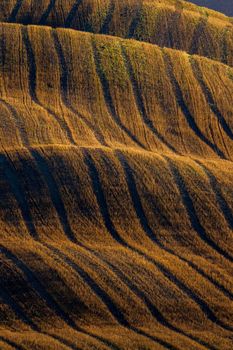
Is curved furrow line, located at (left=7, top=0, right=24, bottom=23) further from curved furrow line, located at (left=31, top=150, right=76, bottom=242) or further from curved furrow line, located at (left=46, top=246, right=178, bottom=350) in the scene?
curved furrow line, located at (left=46, top=246, right=178, bottom=350)

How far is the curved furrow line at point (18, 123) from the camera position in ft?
108

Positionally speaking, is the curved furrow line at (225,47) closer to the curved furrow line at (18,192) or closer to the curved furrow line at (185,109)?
the curved furrow line at (185,109)

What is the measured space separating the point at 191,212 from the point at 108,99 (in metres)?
10.5

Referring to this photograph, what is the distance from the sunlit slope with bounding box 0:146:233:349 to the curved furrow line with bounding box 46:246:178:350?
34 mm

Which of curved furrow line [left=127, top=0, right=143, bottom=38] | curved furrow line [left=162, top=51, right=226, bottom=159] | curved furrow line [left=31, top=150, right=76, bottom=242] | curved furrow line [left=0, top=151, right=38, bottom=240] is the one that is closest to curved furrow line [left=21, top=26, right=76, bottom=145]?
curved furrow line [left=31, top=150, right=76, bottom=242]

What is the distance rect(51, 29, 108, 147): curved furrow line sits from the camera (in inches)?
1404

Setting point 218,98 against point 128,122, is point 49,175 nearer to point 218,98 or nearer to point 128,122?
point 128,122

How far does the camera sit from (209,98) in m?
40.5

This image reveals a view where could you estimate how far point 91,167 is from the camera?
31.2 meters

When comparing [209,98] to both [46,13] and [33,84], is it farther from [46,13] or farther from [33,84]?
[46,13]

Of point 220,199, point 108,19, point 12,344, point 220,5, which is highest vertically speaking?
point 220,5

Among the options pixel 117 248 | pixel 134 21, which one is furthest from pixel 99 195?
pixel 134 21

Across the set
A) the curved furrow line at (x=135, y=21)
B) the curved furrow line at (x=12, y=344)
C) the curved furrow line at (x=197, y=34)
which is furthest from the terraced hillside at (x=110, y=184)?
the curved furrow line at (x=197, y=34)

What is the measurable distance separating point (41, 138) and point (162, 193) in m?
6.24
